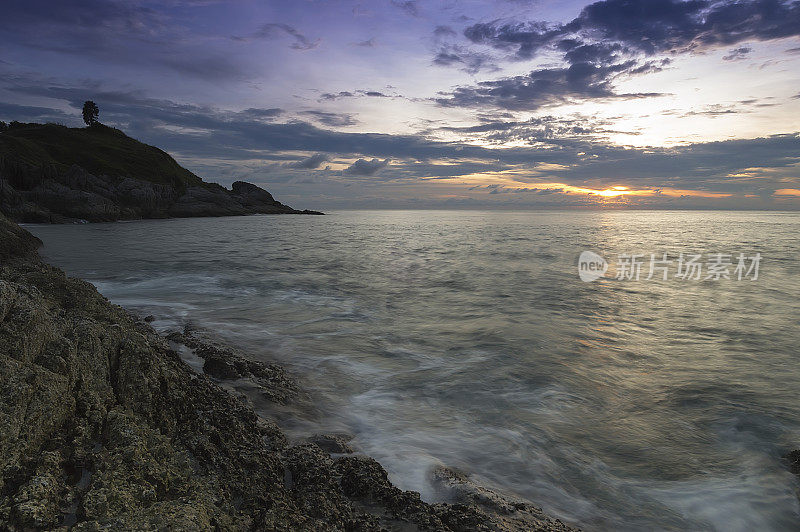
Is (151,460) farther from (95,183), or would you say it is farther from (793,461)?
(95,183)

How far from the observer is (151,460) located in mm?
2967

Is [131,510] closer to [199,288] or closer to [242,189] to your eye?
[199,288]

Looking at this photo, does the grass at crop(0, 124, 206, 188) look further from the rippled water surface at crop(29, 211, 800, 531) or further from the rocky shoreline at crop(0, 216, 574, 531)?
the rocky shoreline at crop(0, 216, 574, 531)

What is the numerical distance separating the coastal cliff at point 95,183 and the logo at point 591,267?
5438cm

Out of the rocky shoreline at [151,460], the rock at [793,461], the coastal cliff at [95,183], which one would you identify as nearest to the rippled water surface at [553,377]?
the rock at [793,461]

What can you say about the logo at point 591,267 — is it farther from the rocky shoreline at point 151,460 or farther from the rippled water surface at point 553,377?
the rocky shoreline at point 151,460

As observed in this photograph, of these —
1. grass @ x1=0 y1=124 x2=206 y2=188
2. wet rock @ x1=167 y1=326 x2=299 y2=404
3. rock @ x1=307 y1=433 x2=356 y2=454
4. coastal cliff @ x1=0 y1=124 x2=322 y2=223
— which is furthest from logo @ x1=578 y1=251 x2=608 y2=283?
grass @ x1=0 y1=124 x2=206 y2=188

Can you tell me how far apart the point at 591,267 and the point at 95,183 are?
244 ft

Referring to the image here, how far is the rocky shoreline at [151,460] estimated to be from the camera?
251 cm

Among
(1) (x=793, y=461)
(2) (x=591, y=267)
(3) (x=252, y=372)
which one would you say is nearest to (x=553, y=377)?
(1) (x=793, y=461)

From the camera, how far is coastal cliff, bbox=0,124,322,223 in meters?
53.9

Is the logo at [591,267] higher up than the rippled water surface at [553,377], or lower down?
higher up

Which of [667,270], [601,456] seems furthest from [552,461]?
[667,270]

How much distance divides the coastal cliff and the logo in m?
54.4
